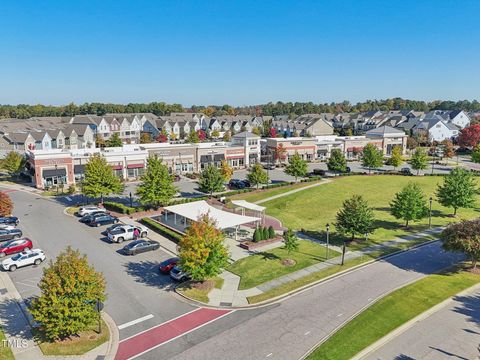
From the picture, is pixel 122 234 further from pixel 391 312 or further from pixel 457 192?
pixel 457 192

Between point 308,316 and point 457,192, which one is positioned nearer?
point 308,316

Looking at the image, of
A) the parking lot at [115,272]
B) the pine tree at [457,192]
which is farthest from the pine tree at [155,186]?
the pine tree at [457,192]

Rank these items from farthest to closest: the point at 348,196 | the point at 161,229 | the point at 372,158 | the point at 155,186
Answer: the point at 372,158 < the point at 348,196 < the point at 155,186 < the point at 161,229

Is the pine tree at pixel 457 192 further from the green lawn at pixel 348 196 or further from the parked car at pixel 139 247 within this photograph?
the parked car at pixel 139 247

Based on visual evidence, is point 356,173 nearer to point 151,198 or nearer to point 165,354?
point 151,198

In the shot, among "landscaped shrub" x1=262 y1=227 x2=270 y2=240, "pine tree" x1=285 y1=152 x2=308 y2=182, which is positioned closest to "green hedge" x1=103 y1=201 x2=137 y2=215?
"landscaped shrub" x1=262 y1=227 x2=270 y2=240

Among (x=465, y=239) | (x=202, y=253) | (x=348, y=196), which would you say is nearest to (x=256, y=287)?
(x=202, y=253)
